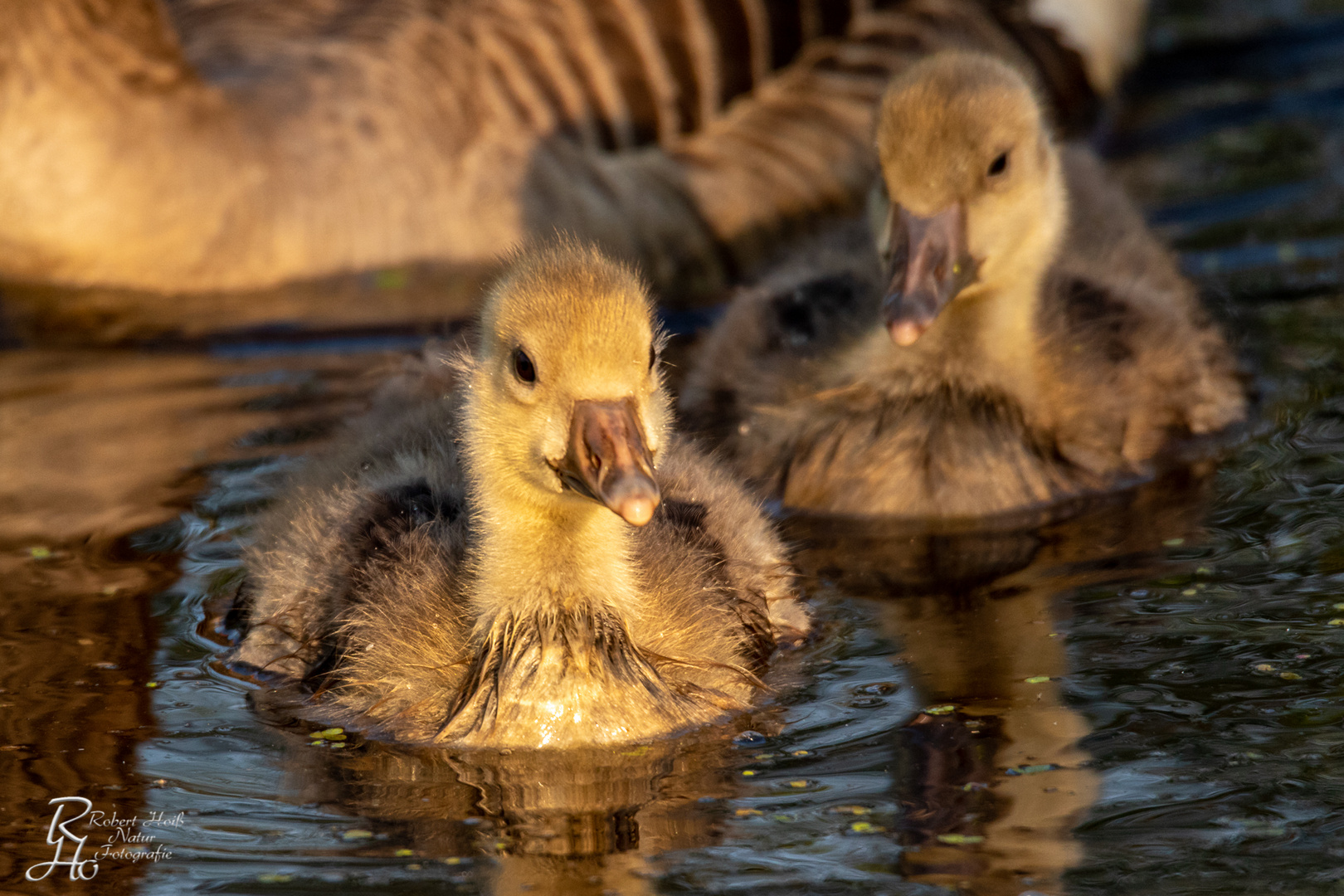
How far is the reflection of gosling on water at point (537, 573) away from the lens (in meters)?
4.70

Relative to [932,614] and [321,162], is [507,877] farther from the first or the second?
[321,162]

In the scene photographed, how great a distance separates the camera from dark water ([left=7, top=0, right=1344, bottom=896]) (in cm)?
432

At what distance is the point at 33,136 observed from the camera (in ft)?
27.5

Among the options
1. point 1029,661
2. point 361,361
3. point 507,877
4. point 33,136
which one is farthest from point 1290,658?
point 33,136

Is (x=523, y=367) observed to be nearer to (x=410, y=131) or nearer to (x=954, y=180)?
(x=954, y=180)

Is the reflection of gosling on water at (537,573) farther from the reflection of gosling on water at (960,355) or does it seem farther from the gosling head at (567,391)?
the reflection of gosling on water at (960,355)

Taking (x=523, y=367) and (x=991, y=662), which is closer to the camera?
(x=523, y=367)

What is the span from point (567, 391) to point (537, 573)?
486mm

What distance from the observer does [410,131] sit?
8688 millimetres

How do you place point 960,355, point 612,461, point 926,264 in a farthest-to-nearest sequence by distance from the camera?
1. point 960,355
2. point 926,264
3. point 612,461
